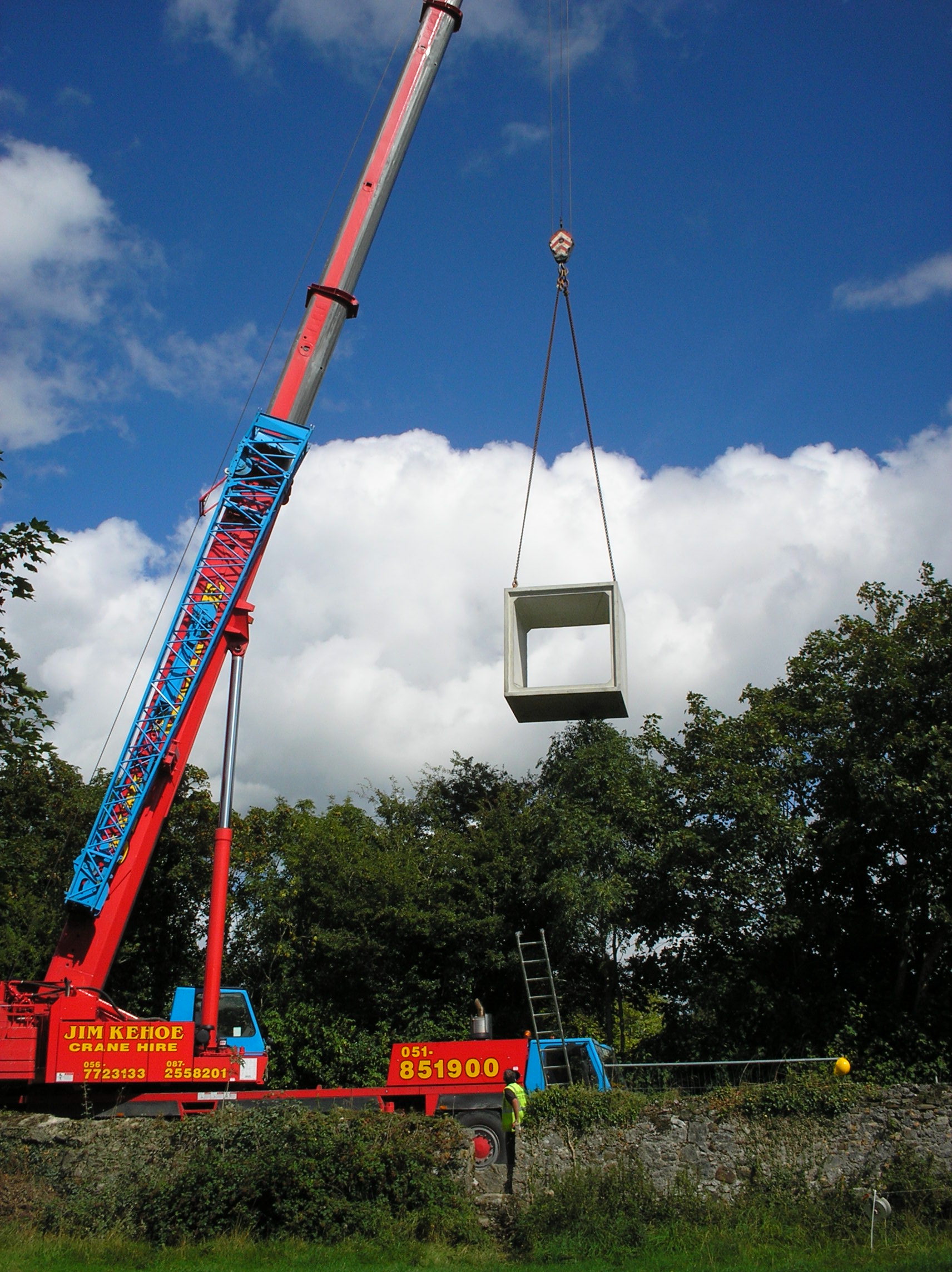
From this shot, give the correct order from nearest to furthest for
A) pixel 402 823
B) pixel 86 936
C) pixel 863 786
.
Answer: pixel 86 936, pixel 863 786, pixel 402 823

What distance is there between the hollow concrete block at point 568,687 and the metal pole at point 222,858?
4587mm

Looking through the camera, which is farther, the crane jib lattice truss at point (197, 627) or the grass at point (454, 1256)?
the crane jib lattice truss at point (197, 627)

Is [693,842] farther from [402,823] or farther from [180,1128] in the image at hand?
[180,1128]

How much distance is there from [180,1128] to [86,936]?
12.1ft

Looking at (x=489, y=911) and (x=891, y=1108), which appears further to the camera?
(x=489, y=911)

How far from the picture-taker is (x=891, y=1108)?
1145 centimetres

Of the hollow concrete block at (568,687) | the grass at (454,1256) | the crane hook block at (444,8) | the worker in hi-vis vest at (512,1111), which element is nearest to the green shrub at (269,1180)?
the grass at (454,1256)

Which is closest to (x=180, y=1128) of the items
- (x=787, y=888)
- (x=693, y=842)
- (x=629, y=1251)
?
(x=629, y=1251)

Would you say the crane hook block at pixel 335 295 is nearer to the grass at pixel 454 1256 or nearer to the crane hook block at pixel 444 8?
the crane hook block at pixel 444 8

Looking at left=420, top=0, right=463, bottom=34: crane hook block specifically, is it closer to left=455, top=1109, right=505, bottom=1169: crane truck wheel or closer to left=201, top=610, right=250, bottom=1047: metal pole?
left=201, top=610, right=250, bottom=1047: metal pole

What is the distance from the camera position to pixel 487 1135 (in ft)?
41.9

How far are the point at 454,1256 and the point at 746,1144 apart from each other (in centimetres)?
360

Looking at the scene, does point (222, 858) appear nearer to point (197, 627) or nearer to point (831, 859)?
point (197, 627)

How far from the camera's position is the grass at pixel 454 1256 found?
30.1 feet
